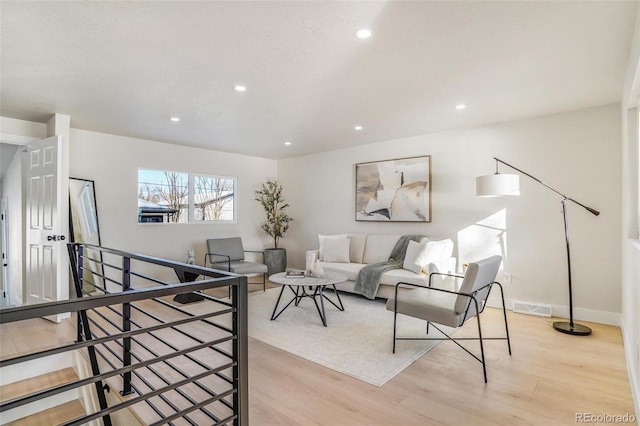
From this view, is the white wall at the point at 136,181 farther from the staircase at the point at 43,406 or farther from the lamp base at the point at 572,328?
the lamp base at the point at 572,328

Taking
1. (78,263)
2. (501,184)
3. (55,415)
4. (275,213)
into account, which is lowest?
(55,415)

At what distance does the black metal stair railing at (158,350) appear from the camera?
0.89 meters

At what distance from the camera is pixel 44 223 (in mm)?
3857

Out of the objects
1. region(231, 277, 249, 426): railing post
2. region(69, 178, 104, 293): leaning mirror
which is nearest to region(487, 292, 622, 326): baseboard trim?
region(231, 277, 249, 426): railing post

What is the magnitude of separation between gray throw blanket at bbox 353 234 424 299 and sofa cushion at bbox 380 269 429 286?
0.26 ft

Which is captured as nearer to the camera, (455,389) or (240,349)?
(240,349)

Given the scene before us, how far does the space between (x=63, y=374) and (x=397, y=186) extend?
15.3ft

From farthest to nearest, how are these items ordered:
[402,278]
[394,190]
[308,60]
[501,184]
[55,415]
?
[394,190], [402,278], [501,184], [55,415], [308,60]

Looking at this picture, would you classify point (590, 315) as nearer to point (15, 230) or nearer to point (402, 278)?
point (402, 278)

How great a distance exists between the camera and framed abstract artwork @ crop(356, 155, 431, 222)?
497cm

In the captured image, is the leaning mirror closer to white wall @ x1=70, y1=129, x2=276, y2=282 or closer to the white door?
white wall @ x1=70, y1=129, x2=276, y2=282

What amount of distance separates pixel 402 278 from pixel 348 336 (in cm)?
127

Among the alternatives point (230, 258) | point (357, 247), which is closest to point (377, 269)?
point (357, 247)

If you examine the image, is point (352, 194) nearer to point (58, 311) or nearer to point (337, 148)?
point (337, 148)
